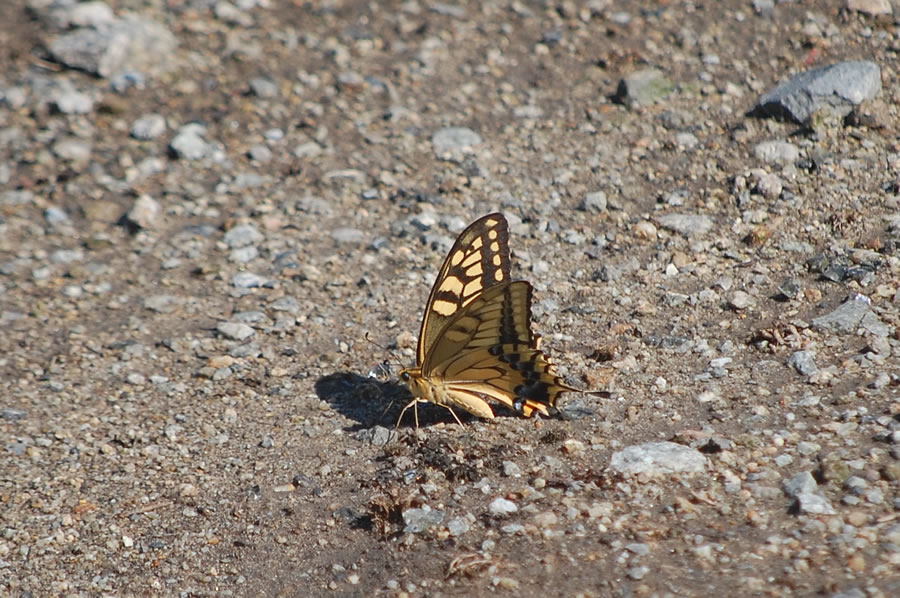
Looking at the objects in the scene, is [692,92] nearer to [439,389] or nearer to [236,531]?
[439,389]

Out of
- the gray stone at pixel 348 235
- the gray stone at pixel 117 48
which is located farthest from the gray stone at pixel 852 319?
the gray stone at pixel 117 48

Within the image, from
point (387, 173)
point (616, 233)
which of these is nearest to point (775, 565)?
point (616, 233)

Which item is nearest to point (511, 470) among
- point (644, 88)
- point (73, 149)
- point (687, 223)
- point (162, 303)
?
point (687, 223)

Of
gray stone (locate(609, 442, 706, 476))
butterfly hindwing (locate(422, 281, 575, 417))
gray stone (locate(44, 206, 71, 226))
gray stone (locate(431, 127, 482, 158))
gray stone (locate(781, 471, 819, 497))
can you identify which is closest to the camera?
gray stone (locate(781, 471, 819, 497))

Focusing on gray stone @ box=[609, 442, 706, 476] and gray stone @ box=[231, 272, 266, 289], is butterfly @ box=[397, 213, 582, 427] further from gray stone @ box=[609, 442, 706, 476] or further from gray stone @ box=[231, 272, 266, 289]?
gray stone @ box=[231, 272, 266, 289]

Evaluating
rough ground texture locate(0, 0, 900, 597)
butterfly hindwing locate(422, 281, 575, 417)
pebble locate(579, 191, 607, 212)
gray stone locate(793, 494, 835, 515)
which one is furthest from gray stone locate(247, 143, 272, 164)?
gray stone locate(793, 494, 835, 515)

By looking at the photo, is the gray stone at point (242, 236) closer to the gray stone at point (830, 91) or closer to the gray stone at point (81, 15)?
the gray stone at point (81, 15)
